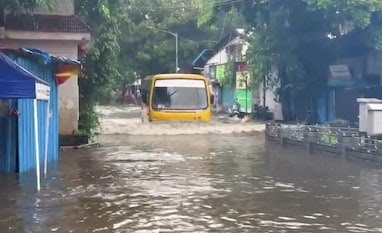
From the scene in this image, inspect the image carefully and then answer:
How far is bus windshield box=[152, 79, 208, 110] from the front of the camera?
29.8 meters

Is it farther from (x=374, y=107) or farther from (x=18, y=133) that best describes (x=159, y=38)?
(x=18, y=133)

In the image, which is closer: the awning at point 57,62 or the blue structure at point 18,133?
the blue structure at point 18,133

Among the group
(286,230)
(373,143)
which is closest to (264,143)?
(373,143)

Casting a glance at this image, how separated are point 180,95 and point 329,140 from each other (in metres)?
11.6

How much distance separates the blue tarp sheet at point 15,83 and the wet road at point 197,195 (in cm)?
169

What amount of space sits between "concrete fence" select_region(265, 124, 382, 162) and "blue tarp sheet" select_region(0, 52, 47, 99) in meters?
8.49

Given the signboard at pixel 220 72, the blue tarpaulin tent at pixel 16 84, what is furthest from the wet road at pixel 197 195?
the signboard at pixel 220 72

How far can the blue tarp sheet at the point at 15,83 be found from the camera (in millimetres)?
11664

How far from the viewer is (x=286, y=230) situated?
8.70 metres

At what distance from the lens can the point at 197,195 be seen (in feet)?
37.5

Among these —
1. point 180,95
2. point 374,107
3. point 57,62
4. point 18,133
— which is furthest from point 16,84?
point 180,95

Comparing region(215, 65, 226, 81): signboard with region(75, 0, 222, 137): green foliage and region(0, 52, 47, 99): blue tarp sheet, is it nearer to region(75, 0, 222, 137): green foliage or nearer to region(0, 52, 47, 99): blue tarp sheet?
region(75, 0, 222, 137): green foliage

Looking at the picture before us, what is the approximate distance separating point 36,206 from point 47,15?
36.6ft

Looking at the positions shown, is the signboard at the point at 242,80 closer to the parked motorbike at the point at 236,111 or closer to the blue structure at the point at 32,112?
the parked motorbike at the point at 236,111
